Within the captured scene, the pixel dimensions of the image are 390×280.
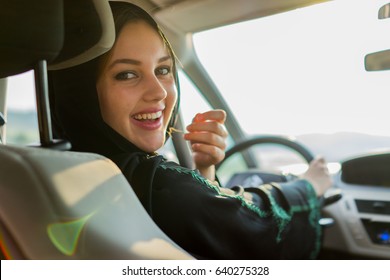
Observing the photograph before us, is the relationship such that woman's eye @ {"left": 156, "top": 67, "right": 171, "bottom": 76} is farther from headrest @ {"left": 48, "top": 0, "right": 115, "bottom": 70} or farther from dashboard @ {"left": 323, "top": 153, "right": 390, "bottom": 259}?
dashboard @ {"left": 323, "top": 153, "right": 390, "bottom": 259}

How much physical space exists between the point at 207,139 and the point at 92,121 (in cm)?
36

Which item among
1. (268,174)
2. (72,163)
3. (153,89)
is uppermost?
(153,89)

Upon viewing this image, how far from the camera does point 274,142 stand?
1542 mm

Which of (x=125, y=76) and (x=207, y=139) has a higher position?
(x=125, y=76)

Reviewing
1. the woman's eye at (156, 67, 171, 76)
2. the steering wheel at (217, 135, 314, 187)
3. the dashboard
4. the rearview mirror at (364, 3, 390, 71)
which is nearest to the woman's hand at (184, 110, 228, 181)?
the woman's eye at (156, 67, 171, 76)

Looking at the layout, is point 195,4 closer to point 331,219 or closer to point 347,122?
point 347,122

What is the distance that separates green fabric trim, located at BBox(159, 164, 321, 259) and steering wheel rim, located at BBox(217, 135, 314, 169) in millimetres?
283

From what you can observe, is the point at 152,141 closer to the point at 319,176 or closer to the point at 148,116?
the point at 148,116

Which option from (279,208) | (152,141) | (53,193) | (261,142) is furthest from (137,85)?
(261,142)

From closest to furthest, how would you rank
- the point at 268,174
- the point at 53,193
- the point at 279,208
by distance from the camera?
the point at 53,193, the point at 279,208, the point at 268,174

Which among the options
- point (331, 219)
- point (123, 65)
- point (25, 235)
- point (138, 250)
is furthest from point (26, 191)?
point (331, 219)

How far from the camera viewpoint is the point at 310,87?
1161 millimetres

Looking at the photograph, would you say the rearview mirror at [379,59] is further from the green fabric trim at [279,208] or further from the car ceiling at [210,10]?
the green fabric trim at [279,208]

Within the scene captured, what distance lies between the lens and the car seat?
2.04 ft
